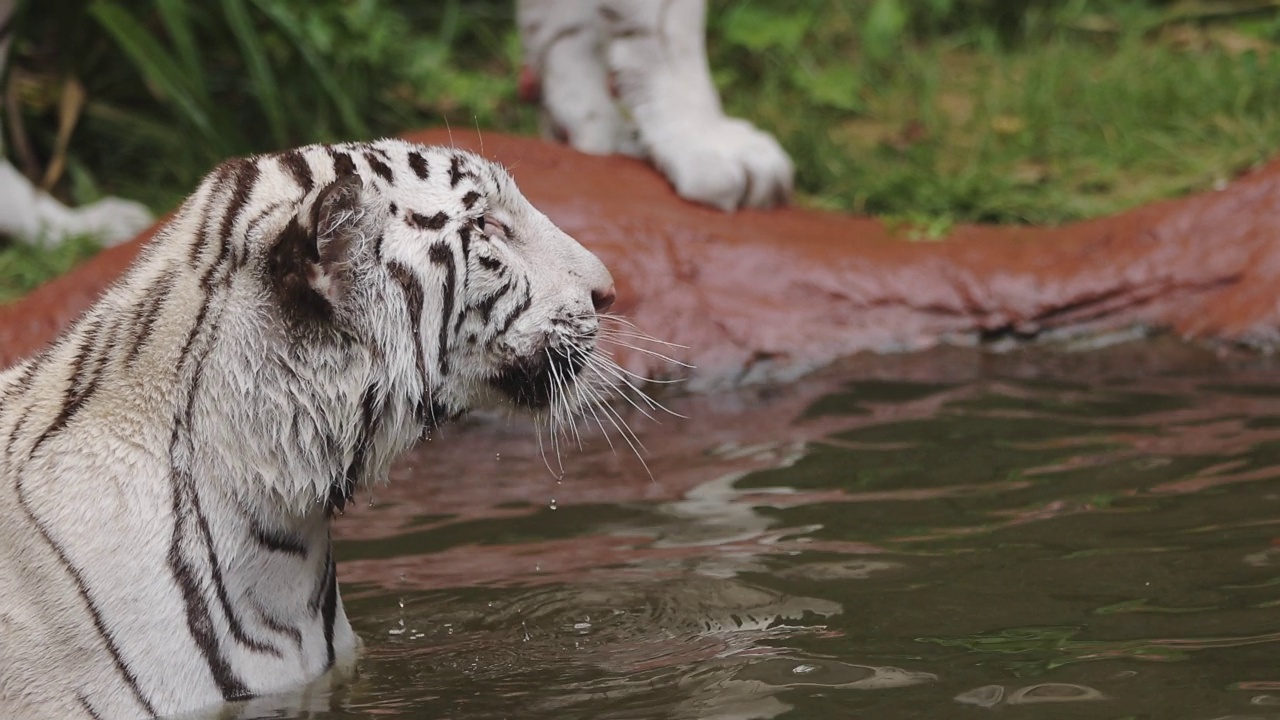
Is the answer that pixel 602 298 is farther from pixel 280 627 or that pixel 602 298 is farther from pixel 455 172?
pixel 280 627

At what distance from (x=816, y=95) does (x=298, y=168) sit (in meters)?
4.14

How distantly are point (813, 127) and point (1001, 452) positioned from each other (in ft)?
8.21

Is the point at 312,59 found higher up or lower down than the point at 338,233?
higher up

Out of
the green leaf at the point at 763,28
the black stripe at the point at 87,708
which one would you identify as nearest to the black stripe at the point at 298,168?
the black stripe at the point at 87,708

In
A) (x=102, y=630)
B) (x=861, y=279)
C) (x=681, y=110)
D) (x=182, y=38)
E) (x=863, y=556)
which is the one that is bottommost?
(x=863, y=556)

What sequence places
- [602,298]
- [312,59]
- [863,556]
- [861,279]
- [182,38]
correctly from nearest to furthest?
[602,298] → [863,556] → [861,279] → [182,38] → [312,59]

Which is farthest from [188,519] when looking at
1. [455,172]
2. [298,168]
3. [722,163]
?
[722,163]

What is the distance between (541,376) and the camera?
2.72 meters

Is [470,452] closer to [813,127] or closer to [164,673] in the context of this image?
[164,673]

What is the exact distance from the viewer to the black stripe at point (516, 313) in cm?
265

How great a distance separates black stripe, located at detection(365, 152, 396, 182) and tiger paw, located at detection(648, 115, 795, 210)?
2.37m

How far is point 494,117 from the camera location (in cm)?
666

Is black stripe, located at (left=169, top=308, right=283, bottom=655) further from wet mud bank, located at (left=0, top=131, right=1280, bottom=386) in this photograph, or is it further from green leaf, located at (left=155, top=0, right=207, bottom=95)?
green leaf, located at (left=155, top=0, right=207, bottom=95)

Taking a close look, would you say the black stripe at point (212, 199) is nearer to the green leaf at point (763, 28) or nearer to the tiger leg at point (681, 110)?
the tiger leg at point (681, 110)
